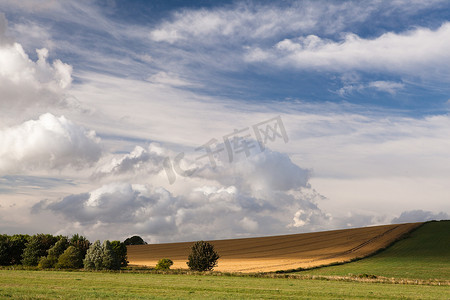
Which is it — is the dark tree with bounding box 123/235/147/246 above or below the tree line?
above

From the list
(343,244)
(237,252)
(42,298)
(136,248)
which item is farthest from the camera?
(136,248)

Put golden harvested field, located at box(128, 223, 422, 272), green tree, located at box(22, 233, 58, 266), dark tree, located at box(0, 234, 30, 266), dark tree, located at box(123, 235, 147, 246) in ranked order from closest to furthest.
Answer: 1. golden harvested field, located at box(128, 223, 422, 272)
2. green tree, located at box(22, 233, 58, 266)
3. dark tree, located at box(0, 234, 30, 266)
4. dark tree, located at box(123, 235, 147, 246)

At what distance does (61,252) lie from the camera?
289 feet

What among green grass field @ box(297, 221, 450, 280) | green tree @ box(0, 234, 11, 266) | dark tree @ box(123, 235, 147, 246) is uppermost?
dark tree @ box(123, 235, 147, 246)

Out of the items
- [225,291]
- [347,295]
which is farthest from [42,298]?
[347,295]

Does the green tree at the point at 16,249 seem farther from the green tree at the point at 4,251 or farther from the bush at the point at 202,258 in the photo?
the bush at the point at 202,258

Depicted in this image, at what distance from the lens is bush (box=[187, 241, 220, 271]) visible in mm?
78250

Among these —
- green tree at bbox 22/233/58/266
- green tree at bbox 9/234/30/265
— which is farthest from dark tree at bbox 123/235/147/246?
green tree at bbox 22/233/58/266

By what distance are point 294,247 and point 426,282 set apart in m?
58.2

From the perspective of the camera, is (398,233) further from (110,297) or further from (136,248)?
(110,297)

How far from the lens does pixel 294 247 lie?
11425cm

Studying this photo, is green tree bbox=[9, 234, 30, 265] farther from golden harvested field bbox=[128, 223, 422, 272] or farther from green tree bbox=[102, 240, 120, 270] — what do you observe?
green tree bbox=[102, 240, 120, 270]

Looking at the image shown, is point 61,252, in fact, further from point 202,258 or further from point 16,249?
point 202,258

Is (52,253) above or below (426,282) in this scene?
above
